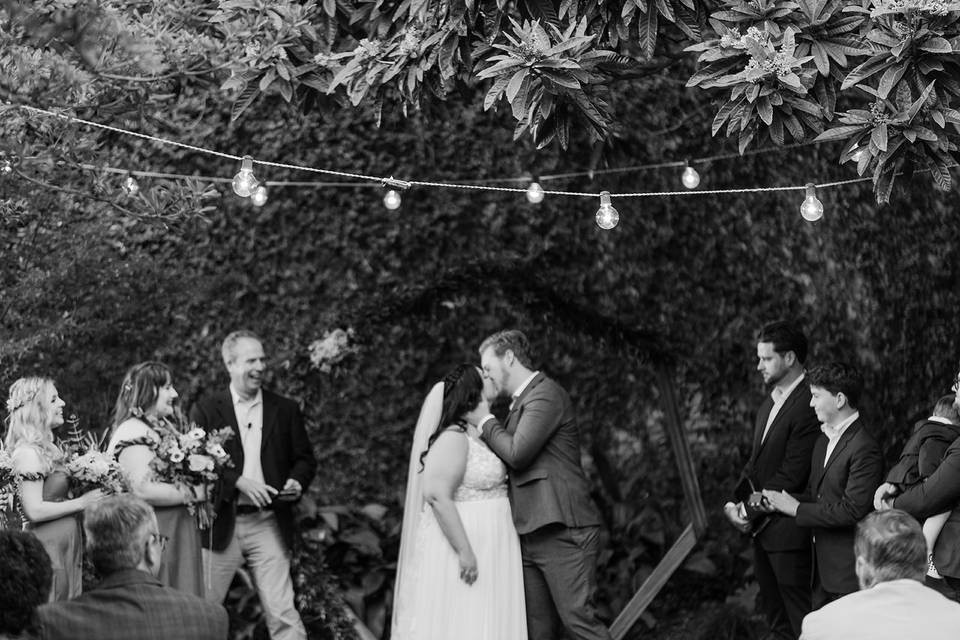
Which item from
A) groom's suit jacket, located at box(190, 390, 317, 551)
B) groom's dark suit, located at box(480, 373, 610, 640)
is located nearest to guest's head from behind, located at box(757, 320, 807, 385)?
groom's dark suit, located at box(480, 373, 610, 640)

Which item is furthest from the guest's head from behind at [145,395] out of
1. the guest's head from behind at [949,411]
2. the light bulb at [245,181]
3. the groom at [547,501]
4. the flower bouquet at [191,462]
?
the guest's head from behind at [949,411]

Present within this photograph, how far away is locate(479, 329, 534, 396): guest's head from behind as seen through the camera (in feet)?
22.1

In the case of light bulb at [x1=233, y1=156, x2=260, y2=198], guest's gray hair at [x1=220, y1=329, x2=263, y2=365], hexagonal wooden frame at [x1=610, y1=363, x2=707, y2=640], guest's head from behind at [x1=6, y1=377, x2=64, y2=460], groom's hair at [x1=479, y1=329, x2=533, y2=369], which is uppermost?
light bulb at [x1=233, y1=156, x2=260, y2=198]

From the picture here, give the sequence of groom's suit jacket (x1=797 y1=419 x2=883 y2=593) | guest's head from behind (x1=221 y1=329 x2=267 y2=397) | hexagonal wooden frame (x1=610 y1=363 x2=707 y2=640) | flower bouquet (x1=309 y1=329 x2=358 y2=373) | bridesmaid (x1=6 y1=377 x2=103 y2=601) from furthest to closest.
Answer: flower bouquet (x1=309 y1=329 x2=358 y2=373)
hexagonal wooden frame (x1=610 y1=363 x2=707 y2=640)
guest's head from behind (x1=221 y1=329 x2=267 y2=397)
groom's suit jacket (x1=797 y1=419 x2=883 y2=593)
bridesmaid (x1=6 y1=377 x2=103 y2=601)

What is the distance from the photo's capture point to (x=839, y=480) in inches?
243

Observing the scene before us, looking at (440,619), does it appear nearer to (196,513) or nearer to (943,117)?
(196,513)

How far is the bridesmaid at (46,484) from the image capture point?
5.75 meters

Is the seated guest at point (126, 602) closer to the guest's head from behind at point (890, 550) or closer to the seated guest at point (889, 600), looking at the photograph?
the seated guest at point (889, 600)

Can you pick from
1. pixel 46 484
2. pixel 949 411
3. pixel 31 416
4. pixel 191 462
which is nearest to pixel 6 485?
pixel 46 484

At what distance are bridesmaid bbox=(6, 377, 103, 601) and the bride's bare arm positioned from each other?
157 centimetres

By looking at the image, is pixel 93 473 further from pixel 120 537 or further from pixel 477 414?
pixel 120 537

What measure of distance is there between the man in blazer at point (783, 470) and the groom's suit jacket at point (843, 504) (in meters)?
0.28

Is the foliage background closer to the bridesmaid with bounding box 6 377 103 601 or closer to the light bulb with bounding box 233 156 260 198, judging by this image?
the bridesmaid with bounding box 6 377 103 601

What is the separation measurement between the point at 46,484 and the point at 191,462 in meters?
0.65
